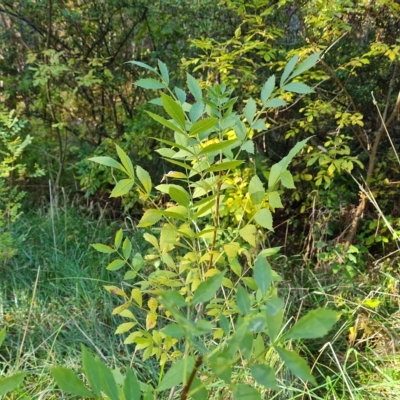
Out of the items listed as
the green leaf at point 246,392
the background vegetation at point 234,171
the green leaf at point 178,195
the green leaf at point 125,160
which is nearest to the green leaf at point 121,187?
the green leaf at point 125,160

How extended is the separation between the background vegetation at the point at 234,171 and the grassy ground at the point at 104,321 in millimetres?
11

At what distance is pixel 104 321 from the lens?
2.14 m

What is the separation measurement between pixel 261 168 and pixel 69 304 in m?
1.29

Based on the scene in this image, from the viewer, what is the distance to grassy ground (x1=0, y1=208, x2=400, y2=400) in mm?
1743

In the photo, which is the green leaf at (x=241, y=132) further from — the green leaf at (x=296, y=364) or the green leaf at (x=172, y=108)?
the green leaf at (x=296, y=364)

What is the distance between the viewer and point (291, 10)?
8.94ft

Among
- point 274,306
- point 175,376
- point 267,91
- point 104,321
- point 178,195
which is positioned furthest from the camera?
point 104,321

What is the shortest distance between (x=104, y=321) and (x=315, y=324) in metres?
1.89

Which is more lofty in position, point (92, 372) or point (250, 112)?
point (250, 112)

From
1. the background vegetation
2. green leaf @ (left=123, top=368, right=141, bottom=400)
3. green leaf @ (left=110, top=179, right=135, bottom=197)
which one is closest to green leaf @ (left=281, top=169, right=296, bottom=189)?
green leaf @ (left=110, top=179, right=135, bottom=197)

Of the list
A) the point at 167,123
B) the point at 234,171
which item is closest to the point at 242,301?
the point at 167,123

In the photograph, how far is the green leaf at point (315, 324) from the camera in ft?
1.32

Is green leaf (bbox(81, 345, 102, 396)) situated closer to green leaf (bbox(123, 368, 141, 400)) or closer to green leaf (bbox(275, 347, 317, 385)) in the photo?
green leaf (bbox(123, 368, 141, 400))

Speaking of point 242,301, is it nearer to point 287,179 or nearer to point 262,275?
point 262,275
